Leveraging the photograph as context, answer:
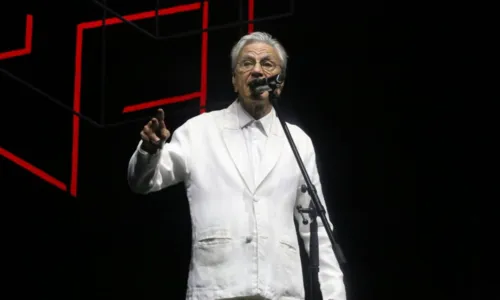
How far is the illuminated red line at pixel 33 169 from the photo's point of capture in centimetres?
405

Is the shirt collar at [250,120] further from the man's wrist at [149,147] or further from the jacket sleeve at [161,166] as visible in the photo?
the man's wrist at [149,147]

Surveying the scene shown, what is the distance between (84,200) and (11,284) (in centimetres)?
42

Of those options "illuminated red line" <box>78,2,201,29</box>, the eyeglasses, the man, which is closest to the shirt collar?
the man

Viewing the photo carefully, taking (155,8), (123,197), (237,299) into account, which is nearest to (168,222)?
(123,197)

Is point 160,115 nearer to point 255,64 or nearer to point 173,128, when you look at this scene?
point 255,64

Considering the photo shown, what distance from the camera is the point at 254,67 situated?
3510 mm

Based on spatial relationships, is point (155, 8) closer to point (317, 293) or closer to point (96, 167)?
point (96, 167)

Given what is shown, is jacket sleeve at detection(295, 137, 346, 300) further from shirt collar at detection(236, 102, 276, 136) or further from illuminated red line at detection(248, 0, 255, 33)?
illuminated red line at detection(248, 0, 255, 33)

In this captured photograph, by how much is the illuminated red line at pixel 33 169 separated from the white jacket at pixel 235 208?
0.83m

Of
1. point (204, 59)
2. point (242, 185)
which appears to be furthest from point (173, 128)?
point (242, 185)

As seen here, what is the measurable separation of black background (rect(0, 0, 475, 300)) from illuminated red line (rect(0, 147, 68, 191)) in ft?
0.08

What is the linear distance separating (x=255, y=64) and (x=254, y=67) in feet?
0.05

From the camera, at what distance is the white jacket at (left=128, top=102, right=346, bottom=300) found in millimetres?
3195

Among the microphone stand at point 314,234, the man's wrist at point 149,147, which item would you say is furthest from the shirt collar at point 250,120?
the man's wrist at point 149,147
